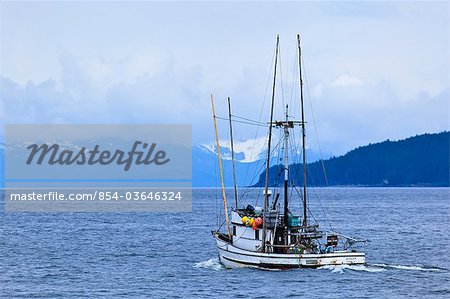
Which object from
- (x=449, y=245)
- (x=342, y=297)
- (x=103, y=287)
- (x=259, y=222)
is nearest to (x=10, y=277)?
(x=103, y=287)

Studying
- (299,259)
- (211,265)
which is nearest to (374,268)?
(299,259)

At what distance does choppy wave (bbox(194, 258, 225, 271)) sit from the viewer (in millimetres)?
65688

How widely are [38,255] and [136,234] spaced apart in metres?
28.0

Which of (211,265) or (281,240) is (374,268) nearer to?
(281,240)

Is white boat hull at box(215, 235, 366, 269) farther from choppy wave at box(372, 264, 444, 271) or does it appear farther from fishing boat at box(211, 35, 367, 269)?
choppy wave at box(372, 264, 444, 271)

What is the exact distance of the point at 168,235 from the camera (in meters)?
102

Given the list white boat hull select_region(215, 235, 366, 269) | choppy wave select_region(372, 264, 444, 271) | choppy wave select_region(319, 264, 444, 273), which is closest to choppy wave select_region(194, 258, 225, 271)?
white boat hull select_region(215, 235, 366, 269)

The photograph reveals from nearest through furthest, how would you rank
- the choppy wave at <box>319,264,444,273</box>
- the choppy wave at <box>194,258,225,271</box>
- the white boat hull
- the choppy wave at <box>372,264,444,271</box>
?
the white boat hull → the choppy wave at <box>319,264,444,273</box> → the choppy wave at <box>372,264,444,271</box> → the choppy wave at <box>194,258,225,271</box>

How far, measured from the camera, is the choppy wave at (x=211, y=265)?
65688 millimetres

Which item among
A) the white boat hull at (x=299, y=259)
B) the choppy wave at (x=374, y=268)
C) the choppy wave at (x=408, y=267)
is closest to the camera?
the white boat hull at (x=299, y=259)

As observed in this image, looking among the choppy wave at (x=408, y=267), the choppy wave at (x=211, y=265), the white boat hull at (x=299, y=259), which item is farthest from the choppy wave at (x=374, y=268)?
the choppy wave at (x=211, y=265)

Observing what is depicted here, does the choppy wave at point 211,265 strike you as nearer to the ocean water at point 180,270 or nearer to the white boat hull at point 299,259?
the ocean water at point 180,270

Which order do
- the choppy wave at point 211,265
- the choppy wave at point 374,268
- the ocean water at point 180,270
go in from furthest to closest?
the choppy wave at point 211,265, the choppy wave at point 374,268, the ocean water at point 180,270

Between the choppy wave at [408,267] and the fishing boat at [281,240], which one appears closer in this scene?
the fishing boat at [281,240]
